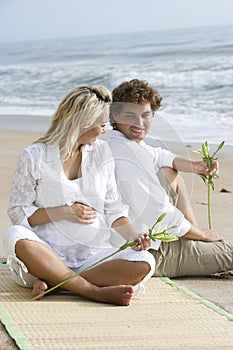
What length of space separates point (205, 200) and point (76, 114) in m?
2.79

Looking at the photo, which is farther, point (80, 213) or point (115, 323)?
point (80, 213)

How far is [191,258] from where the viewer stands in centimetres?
426

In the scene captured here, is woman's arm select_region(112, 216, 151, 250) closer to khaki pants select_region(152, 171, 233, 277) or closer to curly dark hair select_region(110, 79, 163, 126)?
khaki pants select_region(152, 171, 233, 277)

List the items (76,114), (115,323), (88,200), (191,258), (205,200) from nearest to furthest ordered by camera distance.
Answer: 1. (115,323)
2. (76,114)
3. (88,200)
4. (191,258)
5. (205,200)

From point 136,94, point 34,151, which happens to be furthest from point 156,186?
point 34,151

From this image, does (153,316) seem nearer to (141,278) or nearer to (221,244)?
(141,278)

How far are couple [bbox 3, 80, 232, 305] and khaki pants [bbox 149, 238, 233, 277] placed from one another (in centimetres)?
4

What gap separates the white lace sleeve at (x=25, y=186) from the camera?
12.3 ft

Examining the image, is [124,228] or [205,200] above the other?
[124,228]

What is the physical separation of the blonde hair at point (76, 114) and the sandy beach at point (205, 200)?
37.3 inches

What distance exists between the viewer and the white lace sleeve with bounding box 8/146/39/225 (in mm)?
3744

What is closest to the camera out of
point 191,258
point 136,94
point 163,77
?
point 136,94

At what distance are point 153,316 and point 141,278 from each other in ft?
1.23

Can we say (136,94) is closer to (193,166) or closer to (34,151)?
(193,166)
